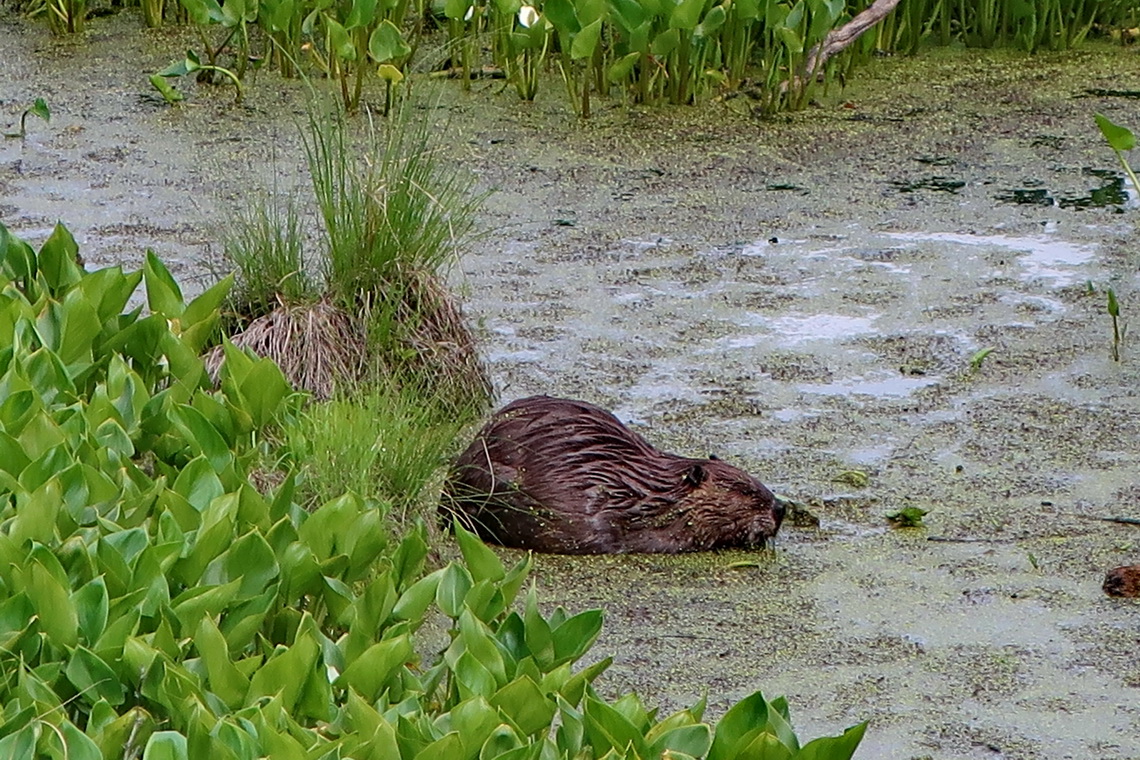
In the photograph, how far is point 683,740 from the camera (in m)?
1.84

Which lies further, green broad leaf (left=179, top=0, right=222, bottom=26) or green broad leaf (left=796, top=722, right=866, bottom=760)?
green broad leaf (left=179, top=0, right=222, bottom=26)

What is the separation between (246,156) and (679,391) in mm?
2186

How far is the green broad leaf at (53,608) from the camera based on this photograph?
74.3 inches

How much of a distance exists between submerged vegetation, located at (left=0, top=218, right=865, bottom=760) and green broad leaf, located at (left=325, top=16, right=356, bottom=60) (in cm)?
330

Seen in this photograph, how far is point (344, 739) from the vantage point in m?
1.70

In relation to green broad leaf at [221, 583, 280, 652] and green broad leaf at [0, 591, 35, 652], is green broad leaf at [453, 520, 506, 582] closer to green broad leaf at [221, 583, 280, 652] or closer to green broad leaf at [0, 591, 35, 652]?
green broad leaf at [221, 583, 280, 652]

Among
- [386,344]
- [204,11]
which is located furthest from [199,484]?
[204,11]

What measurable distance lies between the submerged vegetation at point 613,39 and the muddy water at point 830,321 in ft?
0.43

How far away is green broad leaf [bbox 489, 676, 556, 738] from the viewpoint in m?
1.83

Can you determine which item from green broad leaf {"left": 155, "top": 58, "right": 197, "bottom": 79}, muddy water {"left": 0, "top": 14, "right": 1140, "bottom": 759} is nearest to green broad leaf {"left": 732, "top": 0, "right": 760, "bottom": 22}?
muddy water {"left": 0, "top": 14, "right": 1140, "bottom": 759}

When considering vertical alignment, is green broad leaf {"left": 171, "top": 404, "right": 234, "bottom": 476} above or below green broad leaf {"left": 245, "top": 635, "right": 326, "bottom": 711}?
above

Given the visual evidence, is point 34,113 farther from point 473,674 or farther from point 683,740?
point 683,740

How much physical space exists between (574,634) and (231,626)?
1.34 ft

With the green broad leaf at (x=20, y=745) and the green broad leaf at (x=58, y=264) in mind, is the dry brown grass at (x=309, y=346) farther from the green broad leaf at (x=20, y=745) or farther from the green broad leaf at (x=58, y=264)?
the green broad leaf at (x=20, y=745)
